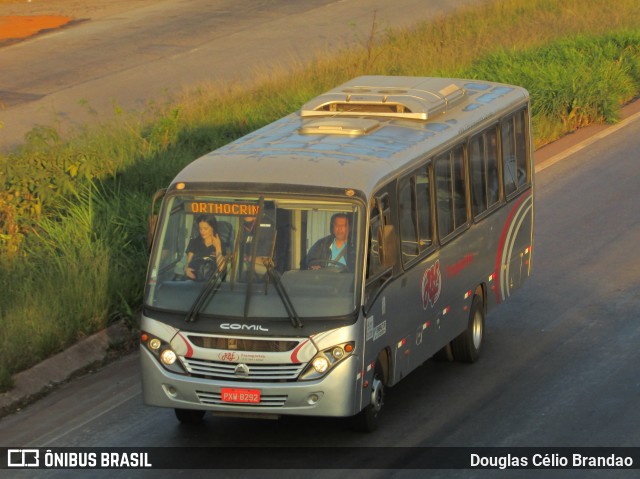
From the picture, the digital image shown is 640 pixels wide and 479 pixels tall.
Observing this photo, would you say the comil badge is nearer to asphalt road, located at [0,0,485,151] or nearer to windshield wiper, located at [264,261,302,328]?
windshield wiper, located at [264,261,302,328]

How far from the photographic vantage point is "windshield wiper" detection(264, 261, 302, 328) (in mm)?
11266

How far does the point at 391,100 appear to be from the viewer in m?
14.1

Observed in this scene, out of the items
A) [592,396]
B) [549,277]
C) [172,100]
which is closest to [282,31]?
[172,100]

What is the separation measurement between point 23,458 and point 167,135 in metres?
9.33

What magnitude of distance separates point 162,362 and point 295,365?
3.67 ft

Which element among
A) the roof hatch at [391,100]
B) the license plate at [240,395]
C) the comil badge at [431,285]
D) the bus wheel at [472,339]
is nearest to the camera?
the license plate at [240,395]

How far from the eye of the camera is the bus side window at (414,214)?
12.6 m

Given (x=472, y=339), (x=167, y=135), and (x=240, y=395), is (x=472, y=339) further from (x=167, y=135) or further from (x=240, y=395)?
(x=167, y=135)

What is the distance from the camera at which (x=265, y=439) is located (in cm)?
1210

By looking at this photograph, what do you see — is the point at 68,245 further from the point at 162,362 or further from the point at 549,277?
the point at 549,277

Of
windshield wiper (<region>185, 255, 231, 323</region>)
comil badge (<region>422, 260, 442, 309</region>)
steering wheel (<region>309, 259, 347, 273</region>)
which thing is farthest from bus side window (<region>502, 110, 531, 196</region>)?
windshield wiper (<region>185, 255, 231, 323</region>)

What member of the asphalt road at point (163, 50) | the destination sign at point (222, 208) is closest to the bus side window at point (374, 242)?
the destination sign at point (222, 208)

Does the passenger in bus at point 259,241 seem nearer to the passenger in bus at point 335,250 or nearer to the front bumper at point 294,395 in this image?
the passenger in bus at point 335,250

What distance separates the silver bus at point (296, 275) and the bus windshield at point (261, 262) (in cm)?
1
